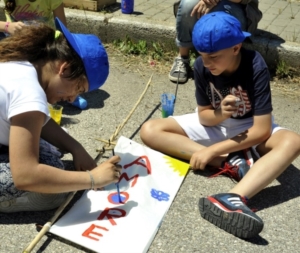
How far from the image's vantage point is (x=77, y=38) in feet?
5.62

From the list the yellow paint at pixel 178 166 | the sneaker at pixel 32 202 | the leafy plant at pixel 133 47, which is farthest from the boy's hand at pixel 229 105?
the leafy plant at pixel 133 47

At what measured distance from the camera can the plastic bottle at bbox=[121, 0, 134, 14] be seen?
3.94m

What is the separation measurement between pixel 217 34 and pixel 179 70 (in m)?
1.36

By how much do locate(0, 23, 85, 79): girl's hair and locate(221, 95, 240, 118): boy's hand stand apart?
0.75 metres

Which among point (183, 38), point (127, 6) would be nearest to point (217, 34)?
point (183, 38)

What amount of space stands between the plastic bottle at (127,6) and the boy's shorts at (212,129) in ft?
6.03

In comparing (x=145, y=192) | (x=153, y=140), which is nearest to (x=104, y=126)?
(x=153, y=140)

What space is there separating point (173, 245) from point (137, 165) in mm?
574

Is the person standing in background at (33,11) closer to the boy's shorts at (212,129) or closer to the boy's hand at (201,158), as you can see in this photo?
the boy's shorts at (212,129)

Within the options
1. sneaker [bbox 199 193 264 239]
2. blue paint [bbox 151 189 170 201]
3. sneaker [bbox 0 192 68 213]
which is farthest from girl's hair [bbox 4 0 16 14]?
sneaker [bbox 199 193 264 239]

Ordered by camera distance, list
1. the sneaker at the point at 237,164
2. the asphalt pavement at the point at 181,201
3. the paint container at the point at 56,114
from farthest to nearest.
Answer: the paint container at the point at 56,114, the sneaker at the point at 237,164, the asphalt pavement at the point at 181,201

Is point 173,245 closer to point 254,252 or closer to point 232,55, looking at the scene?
point 254,252

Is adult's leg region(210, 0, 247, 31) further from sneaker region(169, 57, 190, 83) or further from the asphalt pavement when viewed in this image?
the asphalt pavement

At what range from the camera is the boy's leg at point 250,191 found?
1785mm
